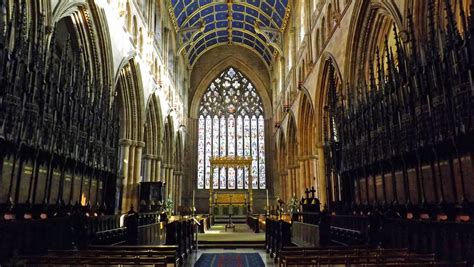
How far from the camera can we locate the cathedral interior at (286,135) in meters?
6.68

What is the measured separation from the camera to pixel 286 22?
86.4 ft

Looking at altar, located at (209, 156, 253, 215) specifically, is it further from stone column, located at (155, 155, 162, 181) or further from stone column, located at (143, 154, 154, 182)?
stone column, located at (143, 154, 154, 182)

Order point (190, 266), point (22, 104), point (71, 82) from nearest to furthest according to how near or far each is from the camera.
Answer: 1. point (22, 104)
2. point (190, 266)
3. point (71, 82)

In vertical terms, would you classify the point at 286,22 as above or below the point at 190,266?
above

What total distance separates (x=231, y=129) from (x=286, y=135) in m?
8.43

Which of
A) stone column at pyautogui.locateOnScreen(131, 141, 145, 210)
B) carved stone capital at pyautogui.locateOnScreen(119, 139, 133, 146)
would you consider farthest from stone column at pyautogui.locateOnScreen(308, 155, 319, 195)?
carved stone capital at pyautogui.locateOnScreen(119, 139, 133, 146)

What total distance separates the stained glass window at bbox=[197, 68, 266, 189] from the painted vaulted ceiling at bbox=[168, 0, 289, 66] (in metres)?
3.81

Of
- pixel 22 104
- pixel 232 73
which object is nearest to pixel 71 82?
pixel 22 104

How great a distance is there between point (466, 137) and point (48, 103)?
9.19m

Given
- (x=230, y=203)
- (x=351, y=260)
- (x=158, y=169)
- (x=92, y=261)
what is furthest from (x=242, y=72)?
(x=92, y=261)

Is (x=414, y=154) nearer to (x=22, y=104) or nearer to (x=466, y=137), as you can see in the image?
(x=466, y=137)

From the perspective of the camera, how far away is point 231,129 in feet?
110

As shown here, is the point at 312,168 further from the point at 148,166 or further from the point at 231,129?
the point at 231,129

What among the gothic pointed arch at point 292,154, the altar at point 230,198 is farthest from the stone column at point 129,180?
the altar at point 230,198
